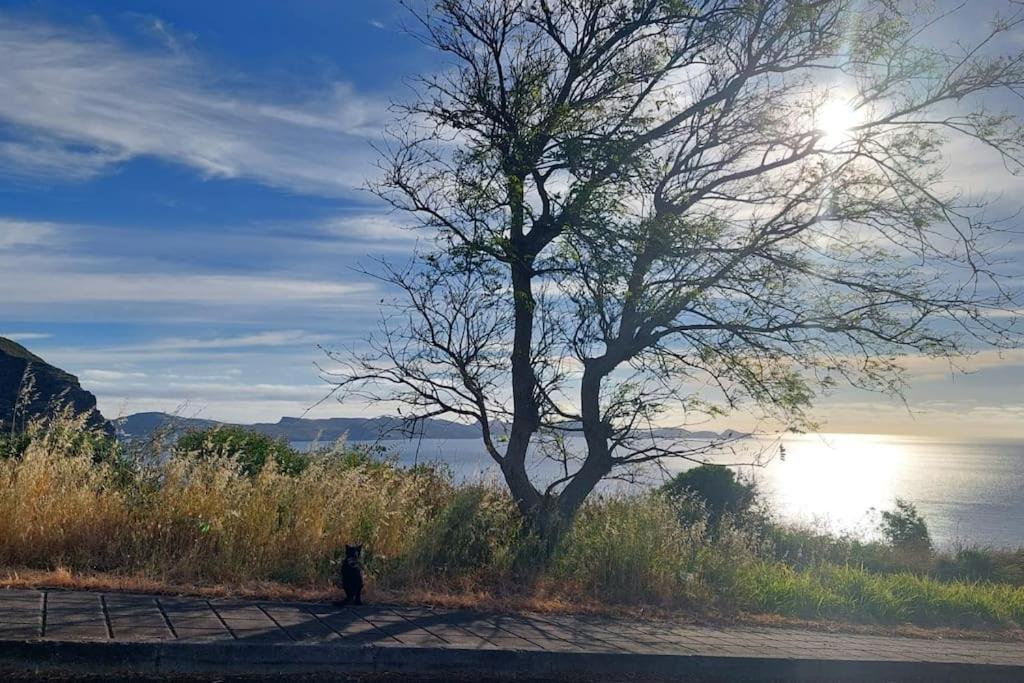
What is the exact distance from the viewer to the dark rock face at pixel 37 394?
1038 cm

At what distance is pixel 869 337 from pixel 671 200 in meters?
2.75

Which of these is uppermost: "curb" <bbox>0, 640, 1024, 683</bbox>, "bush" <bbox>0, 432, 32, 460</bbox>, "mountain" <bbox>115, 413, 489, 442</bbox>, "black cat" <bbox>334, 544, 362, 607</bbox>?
"mountain" <bbox>115, 413, 489, 442</bbox>

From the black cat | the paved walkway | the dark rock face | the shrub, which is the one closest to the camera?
the paved walkway

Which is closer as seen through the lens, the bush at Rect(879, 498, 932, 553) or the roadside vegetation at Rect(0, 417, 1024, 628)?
the roadside vegetation at Rect(0, 417, 1024, 628)

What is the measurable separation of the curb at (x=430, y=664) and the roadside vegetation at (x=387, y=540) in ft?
5.23

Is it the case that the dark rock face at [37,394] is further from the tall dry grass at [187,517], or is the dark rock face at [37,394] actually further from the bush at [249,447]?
the bush at [249,447]

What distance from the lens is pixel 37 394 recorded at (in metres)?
10.5

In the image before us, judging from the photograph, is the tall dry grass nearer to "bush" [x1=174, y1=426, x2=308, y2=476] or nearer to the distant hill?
the distant hill

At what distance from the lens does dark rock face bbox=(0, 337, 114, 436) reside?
1038 cm

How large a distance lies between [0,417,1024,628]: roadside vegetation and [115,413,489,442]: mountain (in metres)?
0.32

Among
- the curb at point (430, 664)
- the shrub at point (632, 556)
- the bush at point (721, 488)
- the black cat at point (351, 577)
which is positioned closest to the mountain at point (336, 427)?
the shrub at point (632, 556)

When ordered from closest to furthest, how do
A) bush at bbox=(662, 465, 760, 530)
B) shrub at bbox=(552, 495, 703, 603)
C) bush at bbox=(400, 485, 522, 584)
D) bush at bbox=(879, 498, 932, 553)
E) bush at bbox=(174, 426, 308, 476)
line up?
bush at bbox=(400, 485, 522, 584)
shrub at bbox=(552, 495, 703, 603)
bush at bbox=(174, 426, 308, 476)
bush at bbox=(662, 465, 760, 530)
bush at bbox=(879, 498, 932, 553)

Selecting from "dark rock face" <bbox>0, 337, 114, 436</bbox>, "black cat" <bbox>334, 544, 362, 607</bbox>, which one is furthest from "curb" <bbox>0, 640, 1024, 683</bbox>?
"dark rock face" <bbox>0, 337, 114, 436</bbox>

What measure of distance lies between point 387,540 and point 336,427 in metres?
2.71
